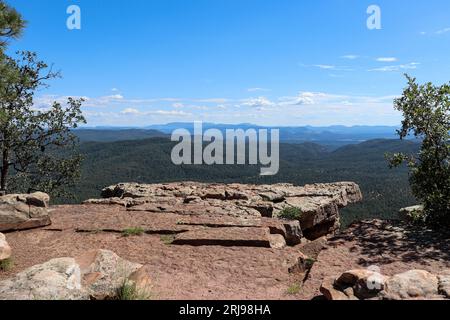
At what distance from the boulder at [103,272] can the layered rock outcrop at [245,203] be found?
6.59 m

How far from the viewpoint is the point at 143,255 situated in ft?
40.5

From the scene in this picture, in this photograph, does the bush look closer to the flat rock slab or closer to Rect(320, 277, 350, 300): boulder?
Rect(320, 277, 350, 300): boulder

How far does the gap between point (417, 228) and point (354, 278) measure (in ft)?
29.6

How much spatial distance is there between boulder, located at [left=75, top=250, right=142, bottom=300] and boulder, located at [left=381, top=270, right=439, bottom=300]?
5.50m

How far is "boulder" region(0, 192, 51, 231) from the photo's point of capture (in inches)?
572

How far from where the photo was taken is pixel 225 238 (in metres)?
13.5

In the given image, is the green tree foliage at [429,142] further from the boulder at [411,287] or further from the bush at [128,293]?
the bush at [128,293]

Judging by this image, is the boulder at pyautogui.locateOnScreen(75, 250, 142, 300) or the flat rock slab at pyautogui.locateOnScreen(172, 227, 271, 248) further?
the flat rock slab at pyautogui.locateOnScreen(172, 227, 271, 248)

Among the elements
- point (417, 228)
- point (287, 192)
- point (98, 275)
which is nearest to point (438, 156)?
point (417, 228)

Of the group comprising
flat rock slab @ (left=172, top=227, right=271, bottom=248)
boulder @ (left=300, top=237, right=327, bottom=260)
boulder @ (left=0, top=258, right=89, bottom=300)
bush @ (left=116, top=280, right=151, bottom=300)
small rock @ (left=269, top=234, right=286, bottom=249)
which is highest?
boulder @ (left=0, top=258, right=89, bottom=300)

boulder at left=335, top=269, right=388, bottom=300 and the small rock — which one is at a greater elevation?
boulder at left=335, top=269, right=388, bottom=300

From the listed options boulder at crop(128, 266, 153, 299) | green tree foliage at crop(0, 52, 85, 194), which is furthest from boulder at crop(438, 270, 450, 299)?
green tree foliage at crop(0, 52, 85, 194)

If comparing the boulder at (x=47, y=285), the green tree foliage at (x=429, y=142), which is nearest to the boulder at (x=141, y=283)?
the boulder at (x=47, y=285)
